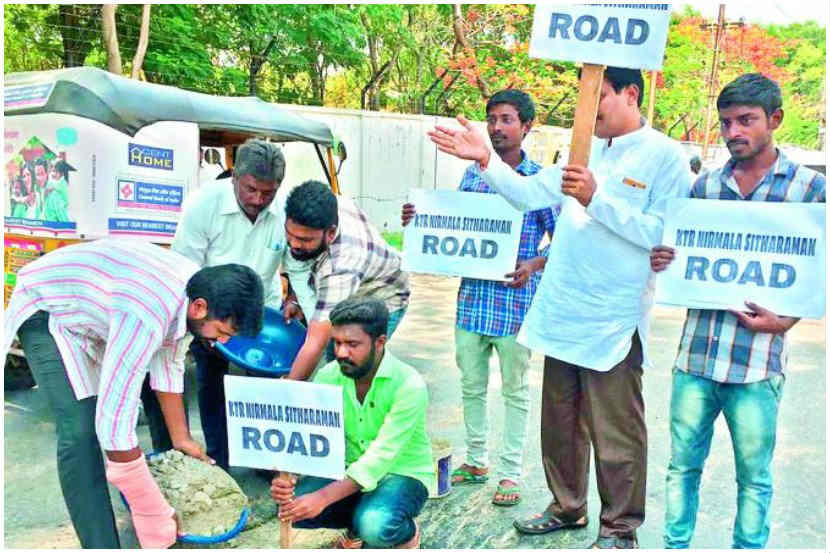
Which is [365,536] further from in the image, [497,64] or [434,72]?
[434,72]

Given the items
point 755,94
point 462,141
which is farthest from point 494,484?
point 755,94

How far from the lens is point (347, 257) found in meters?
3.37

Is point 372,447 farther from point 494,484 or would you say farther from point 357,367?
point 494,484

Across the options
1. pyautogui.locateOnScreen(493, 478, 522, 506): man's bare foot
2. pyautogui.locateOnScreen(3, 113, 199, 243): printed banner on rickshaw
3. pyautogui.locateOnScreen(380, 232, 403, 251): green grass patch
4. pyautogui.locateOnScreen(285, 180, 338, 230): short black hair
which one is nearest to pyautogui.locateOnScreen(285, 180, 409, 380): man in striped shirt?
pyautogui.locateOnScreen(285, 180, 338, 230): short black hair

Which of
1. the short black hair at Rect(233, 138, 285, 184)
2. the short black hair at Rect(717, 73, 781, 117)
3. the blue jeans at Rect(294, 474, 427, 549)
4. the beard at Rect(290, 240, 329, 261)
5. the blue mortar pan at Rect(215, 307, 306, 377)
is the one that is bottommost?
the blue jeans at Rect(294, 474, 427, 549)

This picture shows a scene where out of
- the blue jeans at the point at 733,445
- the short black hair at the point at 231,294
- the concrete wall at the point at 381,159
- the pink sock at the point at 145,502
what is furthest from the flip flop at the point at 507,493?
the concrete wall at the point at 381,159

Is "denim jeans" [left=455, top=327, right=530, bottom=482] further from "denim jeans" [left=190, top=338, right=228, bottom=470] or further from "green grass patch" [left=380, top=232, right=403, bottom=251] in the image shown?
"green grass patch" [left=380, top=232, right=403, bottom=251]

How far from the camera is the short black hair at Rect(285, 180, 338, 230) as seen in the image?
3121 mm

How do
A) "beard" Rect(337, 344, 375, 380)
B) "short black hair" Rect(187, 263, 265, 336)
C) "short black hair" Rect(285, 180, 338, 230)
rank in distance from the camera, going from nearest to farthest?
"short black hair" Rect(187, 263, 265, 336) < "beard" Rect(337, 344, 375, 380) < "short black hair" Rect(285, 180, 338, 230)

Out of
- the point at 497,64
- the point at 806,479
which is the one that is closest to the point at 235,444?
the point at 806,479

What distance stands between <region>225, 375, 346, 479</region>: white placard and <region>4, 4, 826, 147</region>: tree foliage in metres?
8.77

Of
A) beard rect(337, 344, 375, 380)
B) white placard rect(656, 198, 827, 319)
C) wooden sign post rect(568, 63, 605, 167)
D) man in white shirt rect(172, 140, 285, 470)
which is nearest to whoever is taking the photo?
white placard rect(656, 198, 827, 319)

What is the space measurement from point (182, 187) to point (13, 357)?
161 cm

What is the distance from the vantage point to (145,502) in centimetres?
280
